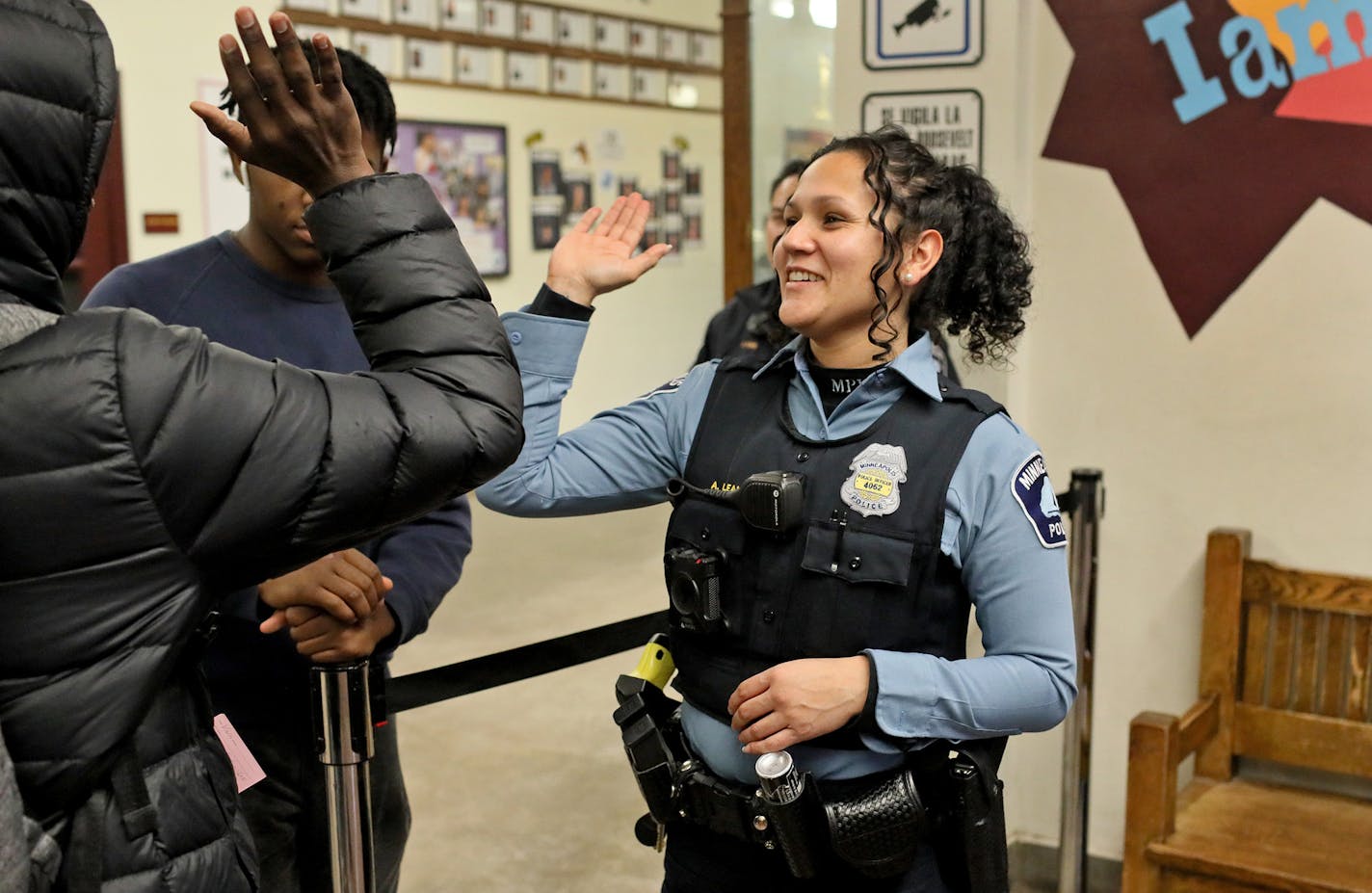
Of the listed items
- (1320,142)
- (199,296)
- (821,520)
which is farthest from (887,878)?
(1320,142)

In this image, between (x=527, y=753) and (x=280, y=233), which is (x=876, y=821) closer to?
(x=280, y=233)

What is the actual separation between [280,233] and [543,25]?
21.7 feet

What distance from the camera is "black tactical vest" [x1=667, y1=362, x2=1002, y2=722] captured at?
1531 millimetres

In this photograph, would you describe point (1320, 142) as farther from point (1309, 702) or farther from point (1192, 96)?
point (1309, 702)

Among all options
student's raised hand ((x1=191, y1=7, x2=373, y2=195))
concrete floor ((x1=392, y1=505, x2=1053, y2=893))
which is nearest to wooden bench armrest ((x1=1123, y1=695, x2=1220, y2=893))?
concrete floor ((x1=392, y1=505, x2=1053, y2=893))

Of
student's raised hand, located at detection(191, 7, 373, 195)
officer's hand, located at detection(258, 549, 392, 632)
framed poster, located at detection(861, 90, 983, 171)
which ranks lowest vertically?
officer's hand, located at detection(258, 549, 392, 632)

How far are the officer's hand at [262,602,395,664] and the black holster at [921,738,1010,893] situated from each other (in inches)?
26.7

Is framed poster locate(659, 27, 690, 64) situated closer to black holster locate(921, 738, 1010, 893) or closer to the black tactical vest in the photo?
the black tactical vest

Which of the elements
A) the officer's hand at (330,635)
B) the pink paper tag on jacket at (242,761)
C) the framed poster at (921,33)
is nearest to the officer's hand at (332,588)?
the officer's hand at (330,635)

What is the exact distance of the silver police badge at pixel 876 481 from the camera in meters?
1.54

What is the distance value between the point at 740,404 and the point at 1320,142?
5.66ft

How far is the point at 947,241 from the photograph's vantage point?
5.69 feet

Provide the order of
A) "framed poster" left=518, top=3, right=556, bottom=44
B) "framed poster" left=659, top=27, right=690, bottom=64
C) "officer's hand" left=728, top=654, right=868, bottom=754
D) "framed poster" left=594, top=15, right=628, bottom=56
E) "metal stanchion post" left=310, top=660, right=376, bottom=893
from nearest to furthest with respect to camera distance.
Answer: "officer's hand" left=728, top=654, right=868, bottom=754, "metal stanchion post" left=310, top=660, right=376, bottom=893, "framed poster" left=518, top=3, right=556, bottom=44, "framed poster" left=594, top=15, right=628, bottom=56, "framed poster" left=659, top=27, right=690, bottom=64

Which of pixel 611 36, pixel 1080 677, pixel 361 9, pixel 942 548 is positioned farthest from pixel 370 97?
pixel 611 36
